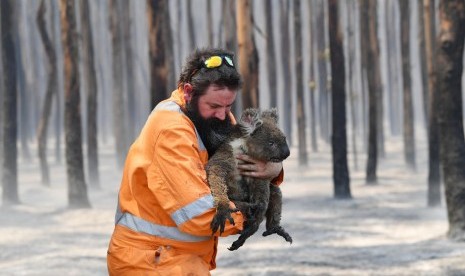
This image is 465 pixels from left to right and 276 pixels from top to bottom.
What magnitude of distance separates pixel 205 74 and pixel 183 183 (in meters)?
0.41

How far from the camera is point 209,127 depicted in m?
3.30

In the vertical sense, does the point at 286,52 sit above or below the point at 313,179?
above

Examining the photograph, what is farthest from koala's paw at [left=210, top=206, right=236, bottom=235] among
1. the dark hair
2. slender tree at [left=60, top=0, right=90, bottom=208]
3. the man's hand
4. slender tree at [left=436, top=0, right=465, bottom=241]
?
slender tree at [left=60, top=0, right=90, bottom=208]

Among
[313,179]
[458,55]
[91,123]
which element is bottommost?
[313,179]

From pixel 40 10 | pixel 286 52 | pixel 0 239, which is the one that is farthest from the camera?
pixel 286 52

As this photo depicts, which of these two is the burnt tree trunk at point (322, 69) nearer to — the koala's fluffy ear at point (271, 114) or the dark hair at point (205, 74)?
the koala's fluffy ear at point (271, 114)

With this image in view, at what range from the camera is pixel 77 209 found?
56.2 ft

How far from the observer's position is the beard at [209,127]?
3262 millimetres

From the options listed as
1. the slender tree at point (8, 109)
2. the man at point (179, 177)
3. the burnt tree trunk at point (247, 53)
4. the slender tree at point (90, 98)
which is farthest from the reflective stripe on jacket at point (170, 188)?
the slender tree at point (90, 98)

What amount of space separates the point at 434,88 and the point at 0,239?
7068mm

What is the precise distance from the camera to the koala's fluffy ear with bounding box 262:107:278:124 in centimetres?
342

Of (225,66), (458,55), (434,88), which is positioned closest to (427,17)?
(434,88)

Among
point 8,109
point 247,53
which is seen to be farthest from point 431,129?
point 8,109

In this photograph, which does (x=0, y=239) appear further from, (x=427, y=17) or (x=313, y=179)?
(x=313, y=179)
